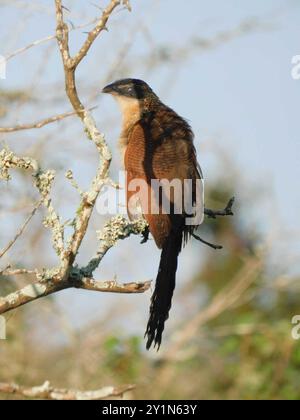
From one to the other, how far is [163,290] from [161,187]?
0.68 m

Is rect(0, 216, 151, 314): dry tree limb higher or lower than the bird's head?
lower

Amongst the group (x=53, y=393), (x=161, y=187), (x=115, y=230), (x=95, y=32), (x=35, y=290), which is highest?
(x=95, y=32)

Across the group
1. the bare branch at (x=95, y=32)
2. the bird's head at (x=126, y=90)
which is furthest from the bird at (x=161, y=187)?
the bare branch at (x=95, y=32)

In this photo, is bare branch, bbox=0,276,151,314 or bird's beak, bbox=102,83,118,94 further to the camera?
bird's beak, bbox=102,83,118,94

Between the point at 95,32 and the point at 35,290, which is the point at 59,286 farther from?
the point at 95,32

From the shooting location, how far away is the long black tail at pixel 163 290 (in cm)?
381

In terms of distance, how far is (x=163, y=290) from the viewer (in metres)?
4.01

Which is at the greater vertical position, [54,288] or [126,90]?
[126,90]

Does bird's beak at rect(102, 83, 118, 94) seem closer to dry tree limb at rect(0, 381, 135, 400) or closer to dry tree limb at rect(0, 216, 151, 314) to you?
Result: dry tree limb at rect(0, 216, 151, 314)

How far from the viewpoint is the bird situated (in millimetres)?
4043

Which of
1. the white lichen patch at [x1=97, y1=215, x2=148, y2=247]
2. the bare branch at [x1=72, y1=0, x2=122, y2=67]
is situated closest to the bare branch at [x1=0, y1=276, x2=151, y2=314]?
the white lichen patch at [x1=97, y1=215, x2=148, y2=247]

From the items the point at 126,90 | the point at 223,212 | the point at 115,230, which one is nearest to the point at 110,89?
the point at 126,90
